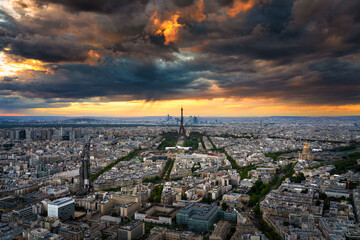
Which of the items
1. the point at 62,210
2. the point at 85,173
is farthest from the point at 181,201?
the point at 85,173

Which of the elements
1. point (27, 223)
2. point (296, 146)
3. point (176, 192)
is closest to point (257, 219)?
point (176, 192)

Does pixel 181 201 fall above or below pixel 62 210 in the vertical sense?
below

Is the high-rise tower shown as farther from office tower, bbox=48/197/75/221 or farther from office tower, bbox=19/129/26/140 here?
office tower, bbox=19/129/26/140

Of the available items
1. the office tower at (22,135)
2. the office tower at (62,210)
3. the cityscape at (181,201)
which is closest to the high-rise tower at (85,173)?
the cityscape at (181,201)

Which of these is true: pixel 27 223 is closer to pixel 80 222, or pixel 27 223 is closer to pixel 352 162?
pixel 80 222

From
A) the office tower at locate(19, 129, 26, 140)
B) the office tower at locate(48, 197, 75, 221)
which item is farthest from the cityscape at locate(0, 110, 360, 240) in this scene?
the office tower at locate(19, 129, 26, 140)

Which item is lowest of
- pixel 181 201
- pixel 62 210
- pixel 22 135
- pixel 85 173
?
pixel 85 173

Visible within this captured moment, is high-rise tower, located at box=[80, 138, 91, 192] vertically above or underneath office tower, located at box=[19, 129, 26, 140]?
underneath

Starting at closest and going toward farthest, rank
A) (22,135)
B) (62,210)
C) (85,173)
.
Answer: (62,210) < (85,173) < (22,135)

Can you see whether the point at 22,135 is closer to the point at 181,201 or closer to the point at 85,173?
the point at 85,173

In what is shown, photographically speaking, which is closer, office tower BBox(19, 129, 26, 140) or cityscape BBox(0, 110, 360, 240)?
cityscape BBox(0, 110, 360, 240)

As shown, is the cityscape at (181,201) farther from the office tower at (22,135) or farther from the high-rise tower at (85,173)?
the office tower at (22,135)
